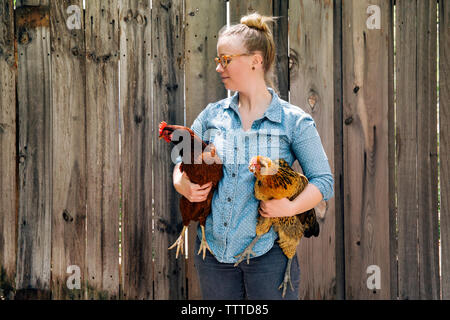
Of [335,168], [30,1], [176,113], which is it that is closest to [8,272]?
[176,113]

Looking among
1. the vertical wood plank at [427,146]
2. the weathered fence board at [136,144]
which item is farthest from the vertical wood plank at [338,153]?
the weathered fence board at [136,144]

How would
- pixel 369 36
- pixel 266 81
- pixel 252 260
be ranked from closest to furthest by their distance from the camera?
pixel 252 260 → pixel 266 81 → pixel 369 36

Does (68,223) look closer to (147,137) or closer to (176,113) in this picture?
(147,137)

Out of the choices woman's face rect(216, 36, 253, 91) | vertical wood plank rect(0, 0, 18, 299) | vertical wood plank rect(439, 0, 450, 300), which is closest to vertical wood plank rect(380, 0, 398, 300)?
vertical wood plank rect(439, 0, 450, 300)

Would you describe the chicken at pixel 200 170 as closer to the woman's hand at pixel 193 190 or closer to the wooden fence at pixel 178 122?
the woman's hand at pixel 193 190

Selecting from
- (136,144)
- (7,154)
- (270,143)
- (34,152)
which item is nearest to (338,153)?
(270,143)

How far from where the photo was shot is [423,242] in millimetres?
2512

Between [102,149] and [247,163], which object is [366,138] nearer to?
[247,163]

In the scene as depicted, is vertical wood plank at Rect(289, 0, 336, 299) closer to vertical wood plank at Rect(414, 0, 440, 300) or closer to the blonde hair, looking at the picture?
vertical wood plank at Rect(414, 0, 440, 300)

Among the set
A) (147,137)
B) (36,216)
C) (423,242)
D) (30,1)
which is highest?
(30,1)

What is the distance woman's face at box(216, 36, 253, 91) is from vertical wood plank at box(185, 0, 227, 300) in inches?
26.8

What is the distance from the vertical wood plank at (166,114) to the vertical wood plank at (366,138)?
108 centimetres

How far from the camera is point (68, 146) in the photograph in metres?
2.55

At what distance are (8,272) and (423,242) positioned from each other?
278cm
